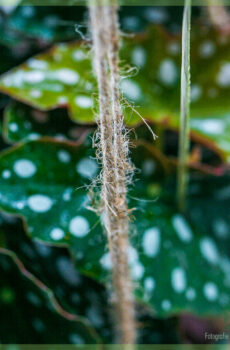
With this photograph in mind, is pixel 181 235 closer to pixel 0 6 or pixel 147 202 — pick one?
pixel 147 202

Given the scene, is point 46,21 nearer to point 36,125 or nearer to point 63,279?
point 36,125

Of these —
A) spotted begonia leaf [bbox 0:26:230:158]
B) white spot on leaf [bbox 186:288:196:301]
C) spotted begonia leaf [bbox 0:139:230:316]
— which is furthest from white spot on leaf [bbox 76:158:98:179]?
white spot on leaf [bbox 186:288:196:301]

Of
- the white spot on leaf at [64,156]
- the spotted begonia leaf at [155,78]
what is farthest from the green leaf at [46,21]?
the white spot on leaf at [64,156]

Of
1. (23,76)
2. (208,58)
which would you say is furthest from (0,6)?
(208,58)

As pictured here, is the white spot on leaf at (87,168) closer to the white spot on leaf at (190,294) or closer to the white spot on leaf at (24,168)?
the white spot on leaf at (24,168)

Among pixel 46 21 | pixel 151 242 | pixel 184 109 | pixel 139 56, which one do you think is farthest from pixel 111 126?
pixel 46 21
